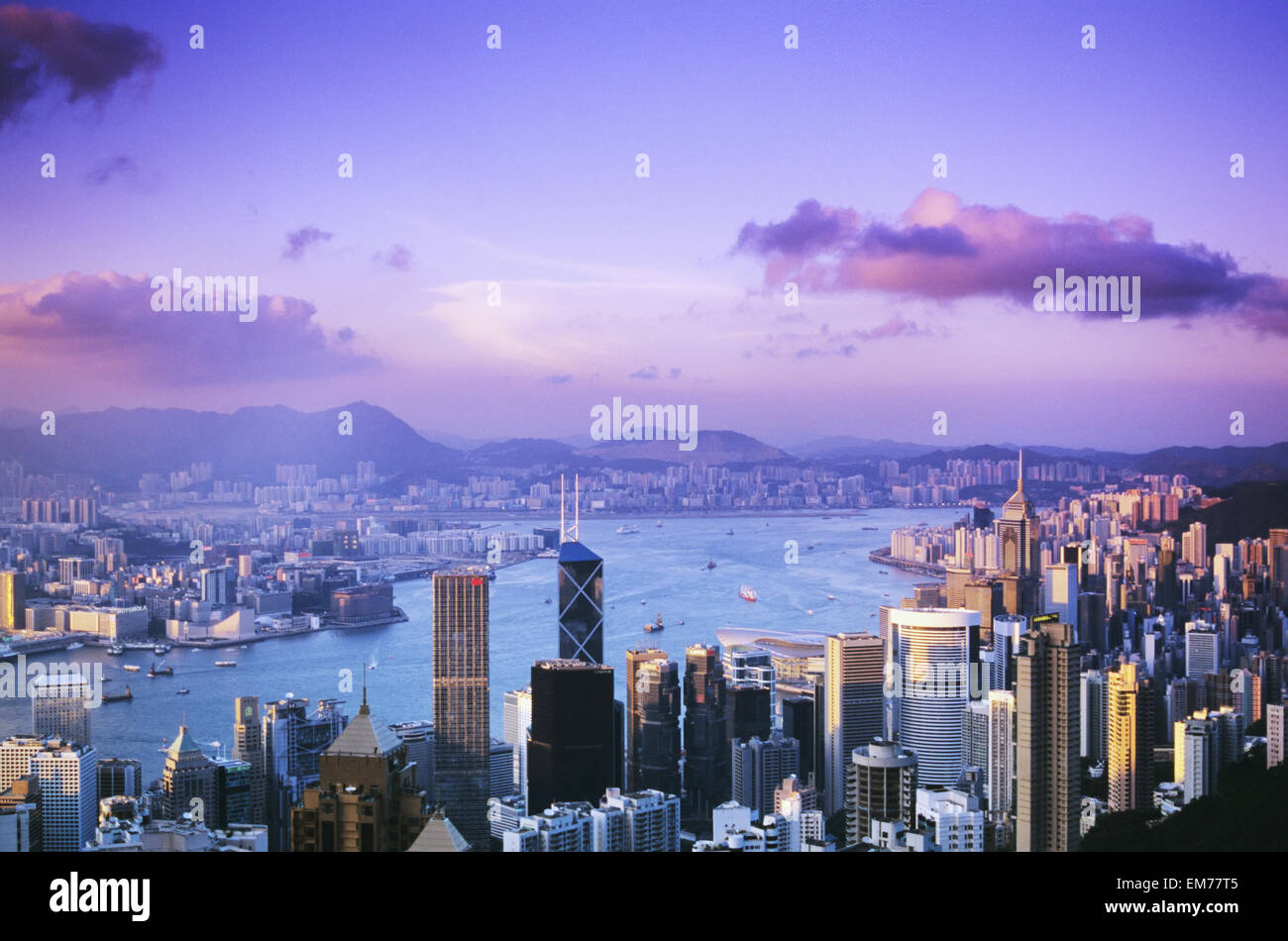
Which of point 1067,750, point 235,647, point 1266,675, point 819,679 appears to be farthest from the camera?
point 819,679

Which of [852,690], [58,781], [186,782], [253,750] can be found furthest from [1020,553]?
[58,781]

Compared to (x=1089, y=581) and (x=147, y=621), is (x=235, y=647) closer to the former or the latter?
(x=147, y=621)

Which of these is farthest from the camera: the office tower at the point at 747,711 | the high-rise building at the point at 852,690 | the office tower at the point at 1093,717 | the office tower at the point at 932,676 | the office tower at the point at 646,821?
the office tower at the point at 747,711

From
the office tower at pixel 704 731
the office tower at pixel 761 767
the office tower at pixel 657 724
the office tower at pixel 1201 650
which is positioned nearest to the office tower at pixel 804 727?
the office tower at pixel 761 767

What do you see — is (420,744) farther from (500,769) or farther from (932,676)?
(932,676)

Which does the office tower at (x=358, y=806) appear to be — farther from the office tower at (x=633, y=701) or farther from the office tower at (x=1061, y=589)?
the office tower at (x=1061, y=589)
